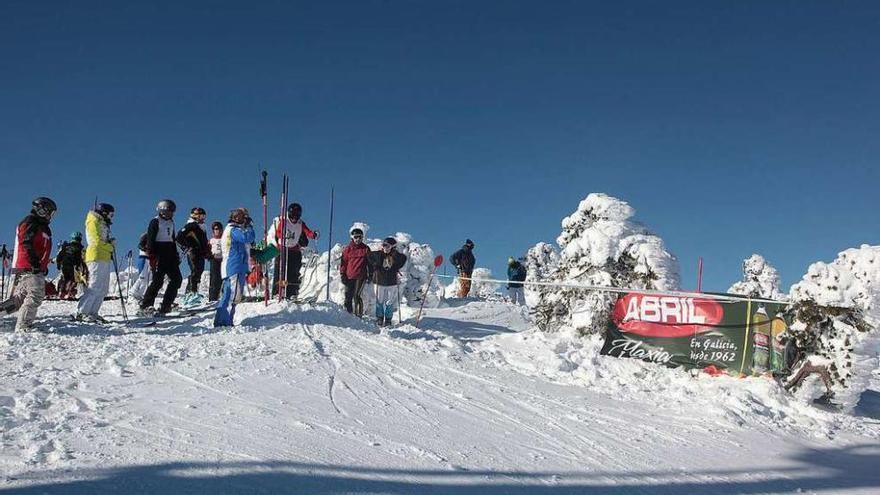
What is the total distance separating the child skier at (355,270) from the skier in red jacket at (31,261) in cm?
529

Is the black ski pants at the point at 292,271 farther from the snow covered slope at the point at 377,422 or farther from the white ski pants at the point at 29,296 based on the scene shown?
the white ski pants at the point at 29,296

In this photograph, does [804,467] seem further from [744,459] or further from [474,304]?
[474,304]

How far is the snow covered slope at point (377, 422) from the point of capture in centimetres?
354

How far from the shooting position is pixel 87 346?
22.9ft

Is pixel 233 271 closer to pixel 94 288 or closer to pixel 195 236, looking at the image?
pixel 94 288

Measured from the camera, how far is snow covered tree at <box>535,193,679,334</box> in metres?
10.5

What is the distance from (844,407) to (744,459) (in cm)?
403

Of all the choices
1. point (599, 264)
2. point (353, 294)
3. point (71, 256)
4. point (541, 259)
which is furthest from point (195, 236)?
point (541, 259)

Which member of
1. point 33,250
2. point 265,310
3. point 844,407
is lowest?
point 844,407

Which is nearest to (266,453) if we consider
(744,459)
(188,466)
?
(188,466)

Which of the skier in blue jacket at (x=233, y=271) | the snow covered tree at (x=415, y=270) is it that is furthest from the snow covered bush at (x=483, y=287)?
the skier in blue jacket at (x=233, y=271)

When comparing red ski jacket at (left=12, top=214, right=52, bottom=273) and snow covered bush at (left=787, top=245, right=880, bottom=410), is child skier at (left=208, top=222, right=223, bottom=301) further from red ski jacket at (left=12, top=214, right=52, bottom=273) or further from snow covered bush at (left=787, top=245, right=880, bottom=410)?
snow covered bush at (left=787, top=245, right=880, bottom=410)

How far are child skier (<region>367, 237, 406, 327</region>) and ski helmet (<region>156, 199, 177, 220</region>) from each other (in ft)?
12.9

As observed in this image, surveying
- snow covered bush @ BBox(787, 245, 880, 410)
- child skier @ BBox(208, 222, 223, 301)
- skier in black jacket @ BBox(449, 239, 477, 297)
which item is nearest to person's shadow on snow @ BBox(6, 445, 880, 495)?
snow covered bush @ BBox(787, 245, 880, 410)
